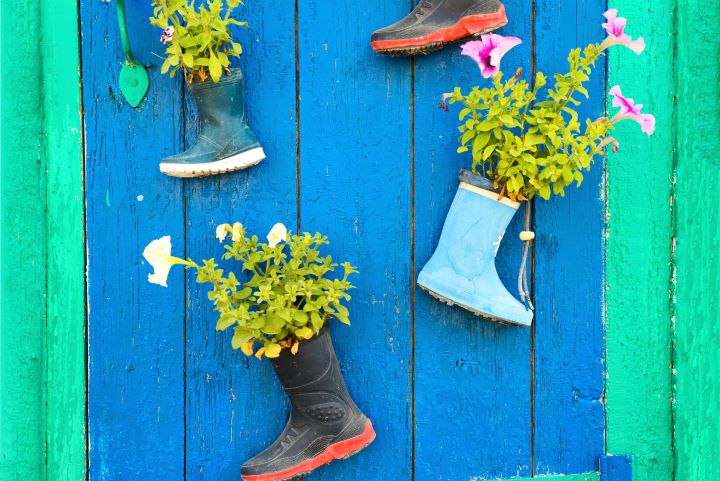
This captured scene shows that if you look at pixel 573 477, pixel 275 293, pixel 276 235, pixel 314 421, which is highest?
pixel 276 235

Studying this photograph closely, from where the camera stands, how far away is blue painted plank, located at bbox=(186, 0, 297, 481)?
1.50 meters

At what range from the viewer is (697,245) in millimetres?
1565

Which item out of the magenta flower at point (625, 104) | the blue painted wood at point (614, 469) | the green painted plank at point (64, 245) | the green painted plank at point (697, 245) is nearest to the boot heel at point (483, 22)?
the magenta flower at point (625, 104)

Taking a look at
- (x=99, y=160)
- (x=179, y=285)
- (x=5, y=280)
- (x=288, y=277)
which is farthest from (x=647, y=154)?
(x=5, y=280)

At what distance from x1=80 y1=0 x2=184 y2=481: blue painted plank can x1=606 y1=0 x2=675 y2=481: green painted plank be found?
0.91 meters

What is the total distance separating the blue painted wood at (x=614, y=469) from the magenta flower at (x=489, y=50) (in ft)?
2.76

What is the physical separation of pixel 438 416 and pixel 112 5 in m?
1.07

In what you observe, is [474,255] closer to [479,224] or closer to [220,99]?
[479,224]

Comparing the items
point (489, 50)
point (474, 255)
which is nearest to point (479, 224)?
point (474, 255)

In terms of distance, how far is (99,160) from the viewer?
1.48 metres

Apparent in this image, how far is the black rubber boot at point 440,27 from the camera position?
144 centimetres

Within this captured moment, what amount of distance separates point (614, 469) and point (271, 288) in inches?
32.3

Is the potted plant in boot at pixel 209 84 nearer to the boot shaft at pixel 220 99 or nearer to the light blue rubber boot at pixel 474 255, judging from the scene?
the boot shaft at pixel 220 99

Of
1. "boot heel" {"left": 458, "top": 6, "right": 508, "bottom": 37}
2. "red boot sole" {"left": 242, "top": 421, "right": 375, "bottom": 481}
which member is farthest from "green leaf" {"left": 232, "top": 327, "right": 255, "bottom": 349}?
"boot heel" {"left": 458, "top": 6, "right": 508, "bottom": 37}
